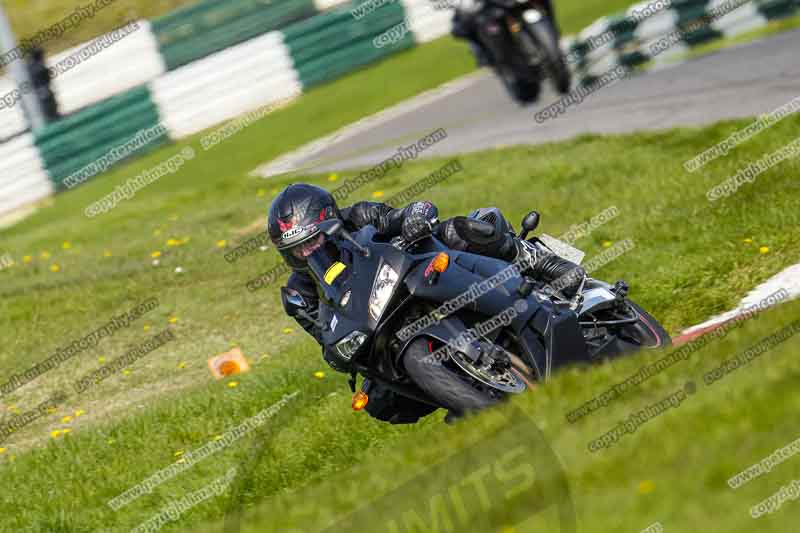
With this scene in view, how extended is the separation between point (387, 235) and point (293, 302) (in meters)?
0.69

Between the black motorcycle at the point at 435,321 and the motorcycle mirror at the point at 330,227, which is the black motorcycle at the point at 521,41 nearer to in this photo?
the black motorcycle at the point at 435,321

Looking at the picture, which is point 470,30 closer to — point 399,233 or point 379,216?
point 379,216

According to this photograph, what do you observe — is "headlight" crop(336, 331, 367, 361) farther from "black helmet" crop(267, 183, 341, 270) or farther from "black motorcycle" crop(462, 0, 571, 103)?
"black motorcycle" crop(462, 0, 571, 103)

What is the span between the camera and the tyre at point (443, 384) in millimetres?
6109

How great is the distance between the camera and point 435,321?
6.27 meters

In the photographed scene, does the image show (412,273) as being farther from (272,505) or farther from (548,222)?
(548,222)

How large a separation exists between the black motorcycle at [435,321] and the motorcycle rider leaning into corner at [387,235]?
0.12 metres

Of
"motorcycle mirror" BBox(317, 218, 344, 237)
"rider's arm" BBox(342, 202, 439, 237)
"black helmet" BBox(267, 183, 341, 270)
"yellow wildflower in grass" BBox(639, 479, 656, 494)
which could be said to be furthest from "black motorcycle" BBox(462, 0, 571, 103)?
"yellow wildflower in grass" BBox(639, 479, 656, 494)

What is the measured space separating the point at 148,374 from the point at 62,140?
11.4 m

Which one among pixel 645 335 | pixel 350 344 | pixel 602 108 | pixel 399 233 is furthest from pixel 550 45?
pixel 350 344

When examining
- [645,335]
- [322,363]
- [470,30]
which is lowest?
[470,30]

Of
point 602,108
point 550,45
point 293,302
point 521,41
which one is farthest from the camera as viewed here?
point 521,41

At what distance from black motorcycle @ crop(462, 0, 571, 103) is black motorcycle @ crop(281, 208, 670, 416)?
1077 cm

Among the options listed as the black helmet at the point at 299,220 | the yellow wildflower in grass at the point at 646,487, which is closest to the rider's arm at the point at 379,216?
the black helmet at the point at 299,220
